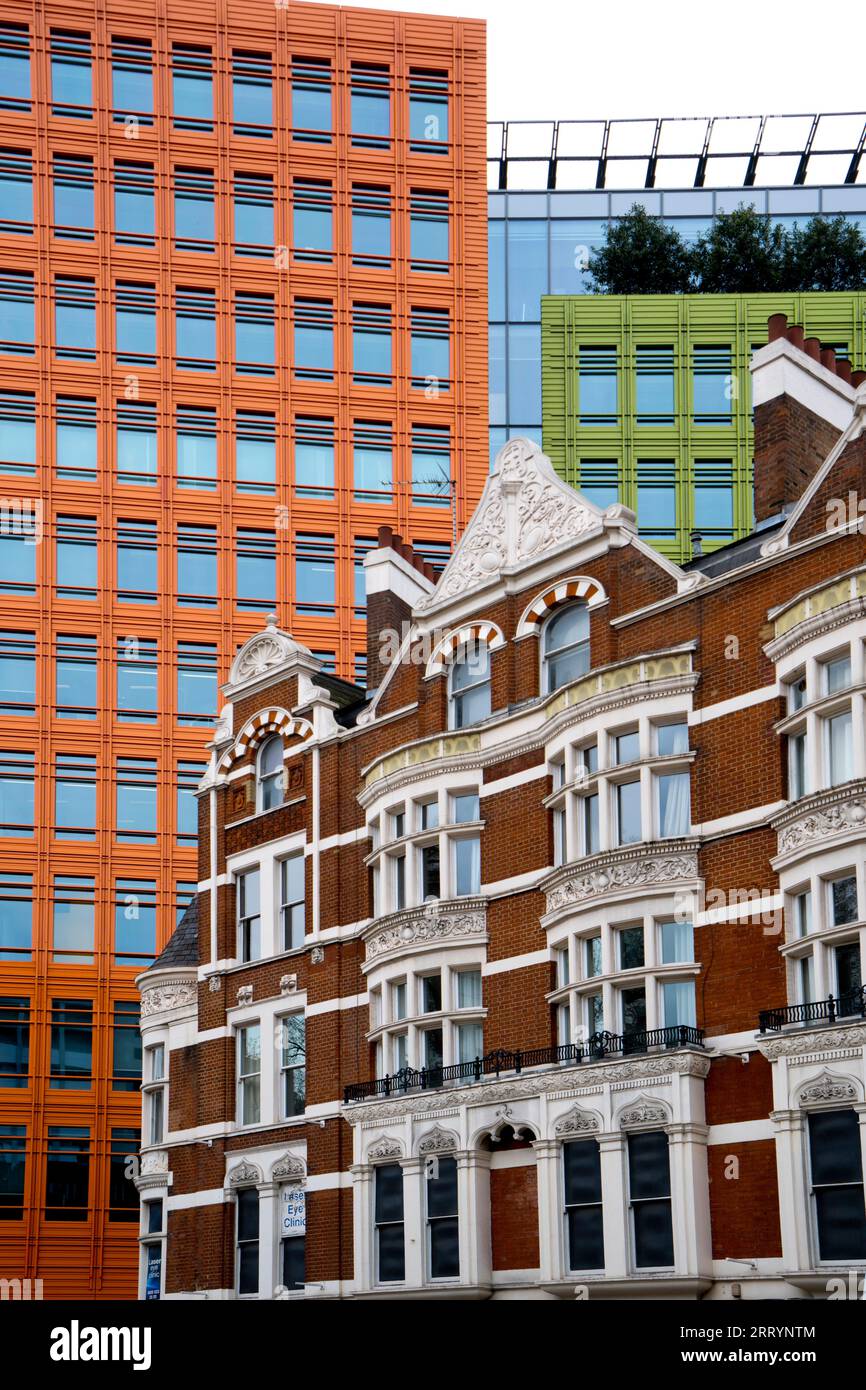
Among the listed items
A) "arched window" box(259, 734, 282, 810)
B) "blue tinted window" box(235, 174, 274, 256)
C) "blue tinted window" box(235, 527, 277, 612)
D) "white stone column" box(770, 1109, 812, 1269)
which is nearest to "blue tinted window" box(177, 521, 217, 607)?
"blue tinted window" box(235, 527, 277, 612)

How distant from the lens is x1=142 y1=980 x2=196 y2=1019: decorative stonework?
4550 centimetres

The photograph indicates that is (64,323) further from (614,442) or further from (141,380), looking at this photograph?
(614,442)

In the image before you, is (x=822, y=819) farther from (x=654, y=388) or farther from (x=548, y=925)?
(x=654, y=388)

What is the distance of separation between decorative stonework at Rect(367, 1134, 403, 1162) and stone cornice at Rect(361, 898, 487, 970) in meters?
3.36

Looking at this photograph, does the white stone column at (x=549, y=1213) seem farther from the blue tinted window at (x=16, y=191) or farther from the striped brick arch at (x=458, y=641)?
the blue tinted window at (x=16, y=191)

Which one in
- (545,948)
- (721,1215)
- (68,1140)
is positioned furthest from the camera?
(68,1140)

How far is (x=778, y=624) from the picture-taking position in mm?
32250

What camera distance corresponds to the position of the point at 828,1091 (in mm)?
29438

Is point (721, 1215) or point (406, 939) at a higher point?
point (406, 939)

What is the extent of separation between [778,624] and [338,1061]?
13320 millimetres

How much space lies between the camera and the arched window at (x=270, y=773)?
144ft
